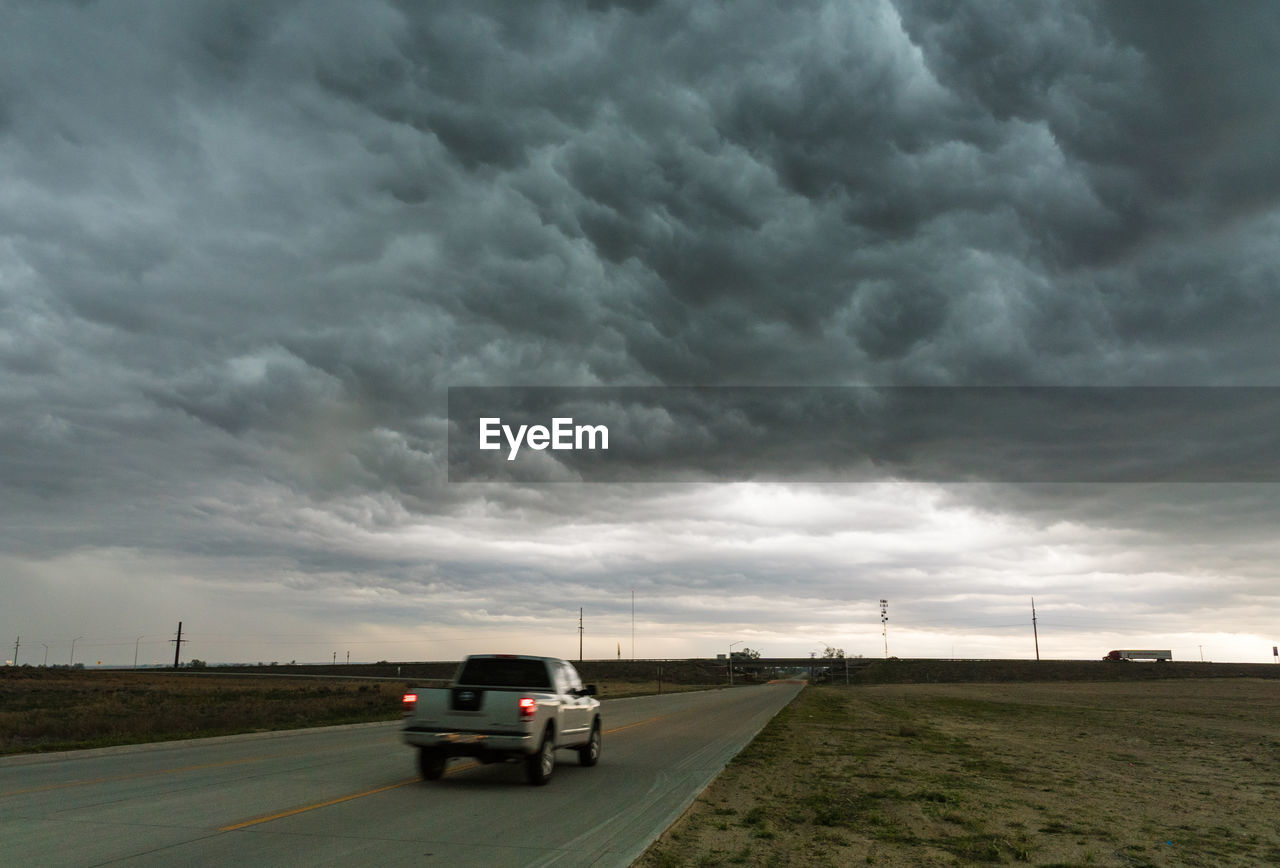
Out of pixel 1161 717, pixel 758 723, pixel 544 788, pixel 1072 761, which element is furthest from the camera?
pixel 1161 717

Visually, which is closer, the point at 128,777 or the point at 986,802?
the point at 986,802

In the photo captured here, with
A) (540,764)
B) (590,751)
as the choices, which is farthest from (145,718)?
(540,764)

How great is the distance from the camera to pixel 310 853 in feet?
28.3

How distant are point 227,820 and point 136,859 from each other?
7.64 ft

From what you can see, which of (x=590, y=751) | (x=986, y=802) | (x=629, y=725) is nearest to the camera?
(x=986, y=802)

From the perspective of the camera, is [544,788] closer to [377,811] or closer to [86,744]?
Answer: [377,811]

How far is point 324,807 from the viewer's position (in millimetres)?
11555

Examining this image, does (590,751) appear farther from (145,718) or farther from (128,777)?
→ (145,718)

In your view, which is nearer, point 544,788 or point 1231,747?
point 544,788

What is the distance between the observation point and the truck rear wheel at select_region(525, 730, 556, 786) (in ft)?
46.0

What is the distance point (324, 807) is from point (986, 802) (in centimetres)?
919

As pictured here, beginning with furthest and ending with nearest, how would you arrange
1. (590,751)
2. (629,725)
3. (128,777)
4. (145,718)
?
(145,718) < (629,725) < (590,751) < (128,777)

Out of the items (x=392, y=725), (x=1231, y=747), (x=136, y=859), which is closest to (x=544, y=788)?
(x=136, y=859)

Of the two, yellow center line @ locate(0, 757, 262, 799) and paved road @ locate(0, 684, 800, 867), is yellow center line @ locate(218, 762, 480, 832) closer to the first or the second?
paved road @ locate(0, 684, 800, 867)
